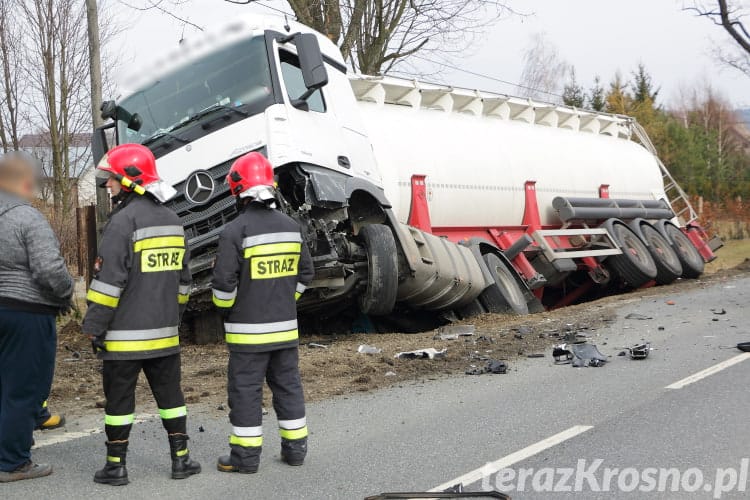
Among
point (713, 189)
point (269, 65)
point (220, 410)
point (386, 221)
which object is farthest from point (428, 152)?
point (713, 189)

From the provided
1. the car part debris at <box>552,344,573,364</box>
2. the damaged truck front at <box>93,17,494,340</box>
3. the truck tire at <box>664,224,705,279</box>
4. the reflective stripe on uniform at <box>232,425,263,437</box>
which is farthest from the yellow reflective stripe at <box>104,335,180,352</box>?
the truck tire at <box>664,224,705,279</box>

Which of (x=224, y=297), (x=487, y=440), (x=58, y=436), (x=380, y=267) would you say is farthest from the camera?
(x=380, y=267)

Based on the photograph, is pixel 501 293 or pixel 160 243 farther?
pixel 501 293

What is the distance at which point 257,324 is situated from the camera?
4.68m

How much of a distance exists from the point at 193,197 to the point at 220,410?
2236 mm

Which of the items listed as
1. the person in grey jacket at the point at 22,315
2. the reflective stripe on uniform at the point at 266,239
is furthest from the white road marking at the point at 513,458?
the person in grey jacket at the point at 22,315

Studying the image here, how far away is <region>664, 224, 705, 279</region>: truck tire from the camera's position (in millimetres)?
17094

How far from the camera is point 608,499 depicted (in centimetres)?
418

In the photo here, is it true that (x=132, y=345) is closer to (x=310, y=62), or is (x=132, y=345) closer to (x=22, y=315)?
(x=22, y=315)

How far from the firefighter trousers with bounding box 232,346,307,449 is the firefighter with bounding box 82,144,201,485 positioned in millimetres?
287

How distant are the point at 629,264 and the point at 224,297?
11.7 m

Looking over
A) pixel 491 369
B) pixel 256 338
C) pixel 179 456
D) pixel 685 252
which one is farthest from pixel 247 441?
pixel 685 252

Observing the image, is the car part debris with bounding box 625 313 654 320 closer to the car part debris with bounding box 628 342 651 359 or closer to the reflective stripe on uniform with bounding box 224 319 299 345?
the car part debris with bounding box 628 342 651 359

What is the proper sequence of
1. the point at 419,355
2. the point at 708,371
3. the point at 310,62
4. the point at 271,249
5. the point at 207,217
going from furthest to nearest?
the point at 419,355 → the point at 310,62 → the point at 207,217 → the point at 708,371 → the point at 271,249
